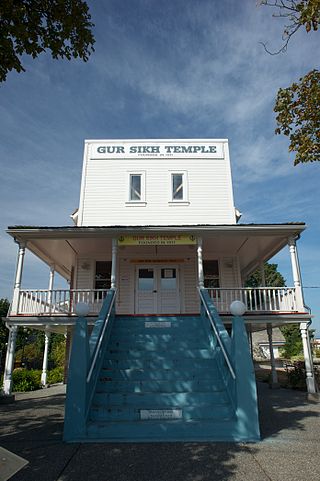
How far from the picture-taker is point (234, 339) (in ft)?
19.9

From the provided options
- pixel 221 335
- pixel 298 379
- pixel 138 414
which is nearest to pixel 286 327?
pixel 298 379

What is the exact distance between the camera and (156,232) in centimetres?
1154

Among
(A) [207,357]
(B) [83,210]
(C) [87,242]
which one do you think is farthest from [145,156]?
(A) [207,357]

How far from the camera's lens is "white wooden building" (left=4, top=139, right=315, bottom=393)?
11.6 meters

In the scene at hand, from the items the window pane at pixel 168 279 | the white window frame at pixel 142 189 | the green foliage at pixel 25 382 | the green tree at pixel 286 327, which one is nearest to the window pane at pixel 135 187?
the white window frame at pixel 142 189

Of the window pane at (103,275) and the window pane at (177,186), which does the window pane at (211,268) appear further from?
the window pane at (103,275)

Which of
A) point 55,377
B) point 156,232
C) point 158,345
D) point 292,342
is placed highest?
point 156,232

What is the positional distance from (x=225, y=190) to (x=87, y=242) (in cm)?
598

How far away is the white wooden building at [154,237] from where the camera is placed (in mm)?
11609

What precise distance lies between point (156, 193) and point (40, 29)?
9131mm

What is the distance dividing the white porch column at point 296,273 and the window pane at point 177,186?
16.5 feet

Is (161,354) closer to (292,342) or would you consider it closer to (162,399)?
Result: (162,399)

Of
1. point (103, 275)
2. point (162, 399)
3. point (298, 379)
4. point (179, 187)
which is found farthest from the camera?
point (179, 187)

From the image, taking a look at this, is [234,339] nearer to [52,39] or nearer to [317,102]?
[317,102]
